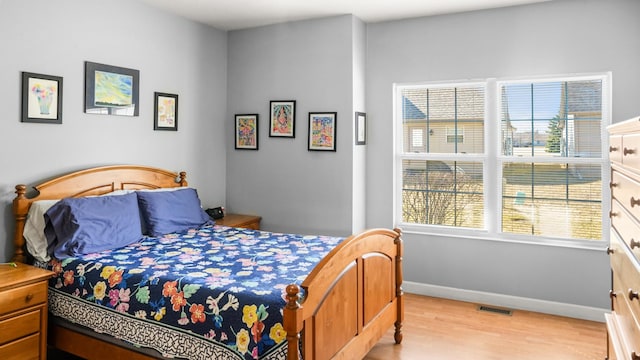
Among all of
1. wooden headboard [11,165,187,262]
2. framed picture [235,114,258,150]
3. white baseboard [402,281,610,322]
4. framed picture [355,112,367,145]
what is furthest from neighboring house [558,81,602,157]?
Answer: wooden headboard [11,165,187,262]

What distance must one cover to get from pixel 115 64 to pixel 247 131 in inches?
56.0

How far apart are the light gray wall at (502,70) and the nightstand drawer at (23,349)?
2.91m

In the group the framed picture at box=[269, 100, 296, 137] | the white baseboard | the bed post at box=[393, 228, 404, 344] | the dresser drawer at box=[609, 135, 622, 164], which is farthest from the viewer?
the framed picture at box=[269, 100, 296, 137]

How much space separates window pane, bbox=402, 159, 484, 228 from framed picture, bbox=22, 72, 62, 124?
2.96 meters

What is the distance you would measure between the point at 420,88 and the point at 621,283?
108 inches

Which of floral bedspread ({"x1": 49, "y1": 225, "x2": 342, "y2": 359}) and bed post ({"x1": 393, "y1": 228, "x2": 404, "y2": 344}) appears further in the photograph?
bed post ({"x1": 393, "y1": 228, "x2": 404, "y2": 344})

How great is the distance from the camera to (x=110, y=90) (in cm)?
357

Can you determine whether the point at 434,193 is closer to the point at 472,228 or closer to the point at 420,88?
the point at 472,228

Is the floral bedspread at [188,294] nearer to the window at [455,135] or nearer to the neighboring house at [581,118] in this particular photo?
the window at [455,135]

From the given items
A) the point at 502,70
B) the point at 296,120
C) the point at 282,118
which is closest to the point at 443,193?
the point at 502,70

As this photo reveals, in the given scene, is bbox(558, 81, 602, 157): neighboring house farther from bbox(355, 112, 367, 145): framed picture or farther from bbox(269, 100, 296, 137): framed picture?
bbox(269, 100, 296, 137): framed picture

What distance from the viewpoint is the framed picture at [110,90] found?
3422 millimetres

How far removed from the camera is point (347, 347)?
2.46 m

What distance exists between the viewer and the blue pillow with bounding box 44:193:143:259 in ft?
9.35
